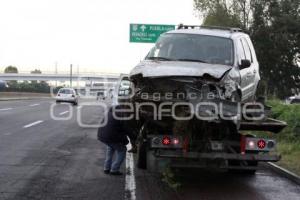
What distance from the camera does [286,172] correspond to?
11.4m

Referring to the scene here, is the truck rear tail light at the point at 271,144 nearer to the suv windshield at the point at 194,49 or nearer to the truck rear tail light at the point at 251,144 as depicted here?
the truck rear tail light at the point at 251,144

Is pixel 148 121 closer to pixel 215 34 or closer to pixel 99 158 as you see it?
pixel 215 34

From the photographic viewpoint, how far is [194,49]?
1071 cm

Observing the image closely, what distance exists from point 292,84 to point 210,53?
42.8 m

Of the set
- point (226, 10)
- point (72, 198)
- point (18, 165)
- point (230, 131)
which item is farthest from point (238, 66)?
point (226, 10)

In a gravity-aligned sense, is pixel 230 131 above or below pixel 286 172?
above

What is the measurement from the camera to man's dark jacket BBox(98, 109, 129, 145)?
10.4 meters

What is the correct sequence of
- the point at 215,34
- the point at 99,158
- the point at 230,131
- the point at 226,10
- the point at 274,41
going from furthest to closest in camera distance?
the point at 226,10
the point at 274,41
the point at 99,158
the point at 215,34
the point at 230,131

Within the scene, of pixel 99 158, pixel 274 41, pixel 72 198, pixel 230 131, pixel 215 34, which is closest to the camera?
pixel 72 198

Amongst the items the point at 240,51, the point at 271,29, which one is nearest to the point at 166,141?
the point at 240,51

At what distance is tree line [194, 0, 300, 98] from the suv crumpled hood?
37.7m

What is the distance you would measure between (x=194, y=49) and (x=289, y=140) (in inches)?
267

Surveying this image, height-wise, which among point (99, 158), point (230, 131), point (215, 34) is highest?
point (215, 34)

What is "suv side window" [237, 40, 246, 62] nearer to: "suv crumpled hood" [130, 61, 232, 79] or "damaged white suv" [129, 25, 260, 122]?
"damaged white suv" [129, 25, 260, 122]
